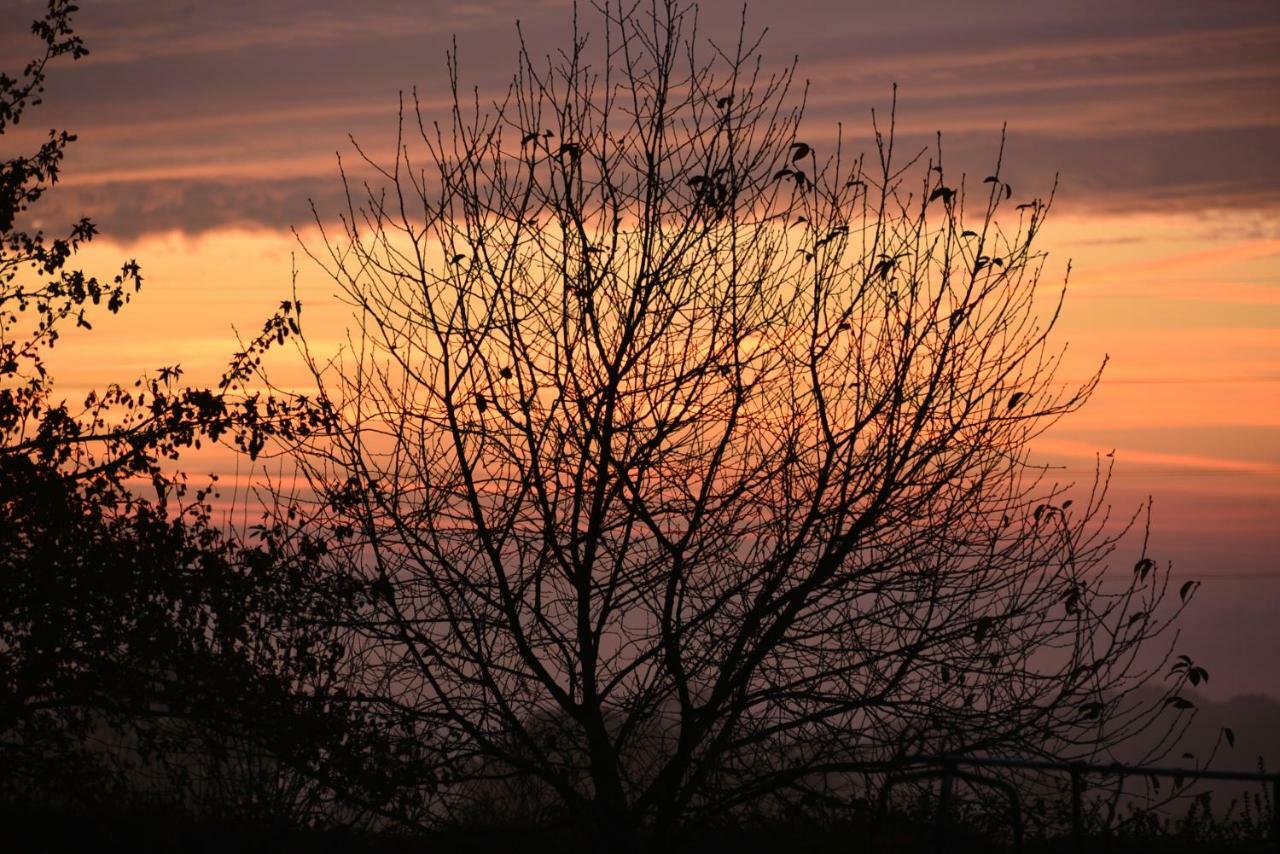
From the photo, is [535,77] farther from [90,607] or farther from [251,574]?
[90,607]

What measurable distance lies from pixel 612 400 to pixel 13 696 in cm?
715

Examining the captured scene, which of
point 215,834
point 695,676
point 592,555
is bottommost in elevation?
point 215,834

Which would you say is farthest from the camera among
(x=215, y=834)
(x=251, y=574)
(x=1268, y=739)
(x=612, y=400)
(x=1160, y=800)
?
(x=1268, y=739)

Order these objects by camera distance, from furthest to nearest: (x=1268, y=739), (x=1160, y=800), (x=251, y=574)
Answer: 1. (x=1268, y=739)
2. (x=251, y=574)
3. (x=1160, y=800)

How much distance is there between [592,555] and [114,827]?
479cm

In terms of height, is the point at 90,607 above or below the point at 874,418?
below

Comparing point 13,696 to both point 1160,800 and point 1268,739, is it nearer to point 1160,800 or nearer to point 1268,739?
point 1160,800

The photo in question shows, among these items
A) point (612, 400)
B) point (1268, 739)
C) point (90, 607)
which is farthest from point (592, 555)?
point (1268, 739)

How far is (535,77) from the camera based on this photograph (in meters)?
9.91

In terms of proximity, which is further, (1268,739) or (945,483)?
(1268,739)

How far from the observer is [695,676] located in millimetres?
9594

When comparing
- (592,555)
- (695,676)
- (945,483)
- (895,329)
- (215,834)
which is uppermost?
(895,329)

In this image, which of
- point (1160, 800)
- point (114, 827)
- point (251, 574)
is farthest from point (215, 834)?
point (1160, 800)

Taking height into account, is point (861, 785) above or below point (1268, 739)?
below
